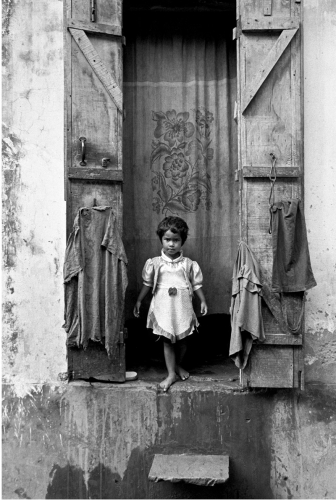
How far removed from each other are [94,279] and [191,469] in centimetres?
155

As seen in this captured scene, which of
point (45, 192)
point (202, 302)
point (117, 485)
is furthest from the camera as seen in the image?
point (202, 302)

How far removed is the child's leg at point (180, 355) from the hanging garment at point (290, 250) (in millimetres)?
992

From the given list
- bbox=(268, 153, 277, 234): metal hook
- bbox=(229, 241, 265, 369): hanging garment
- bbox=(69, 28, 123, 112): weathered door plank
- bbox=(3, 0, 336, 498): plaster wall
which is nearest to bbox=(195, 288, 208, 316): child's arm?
bbox=(229, 241, 265, 369): hanging garment

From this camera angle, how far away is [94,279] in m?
3.91

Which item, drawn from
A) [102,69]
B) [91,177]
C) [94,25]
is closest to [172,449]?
[91,177]

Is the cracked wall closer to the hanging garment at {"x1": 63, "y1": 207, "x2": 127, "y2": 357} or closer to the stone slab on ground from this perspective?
the hanging garment at {"x1": 63, "y1": 207, "x2": 127, "y2": 357}

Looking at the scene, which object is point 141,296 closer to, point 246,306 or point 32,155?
point 246,306

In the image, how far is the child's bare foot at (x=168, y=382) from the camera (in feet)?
13.3

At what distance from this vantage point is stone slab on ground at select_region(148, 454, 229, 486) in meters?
3.64

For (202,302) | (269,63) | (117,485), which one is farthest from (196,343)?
(269,63)

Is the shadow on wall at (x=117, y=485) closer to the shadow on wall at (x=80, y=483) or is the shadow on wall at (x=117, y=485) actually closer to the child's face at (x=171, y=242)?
the shadow on wall at (x=80, y=483)

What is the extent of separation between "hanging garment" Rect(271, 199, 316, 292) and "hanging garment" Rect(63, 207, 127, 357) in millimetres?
1150

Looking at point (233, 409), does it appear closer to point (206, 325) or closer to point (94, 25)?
point (206, 325)

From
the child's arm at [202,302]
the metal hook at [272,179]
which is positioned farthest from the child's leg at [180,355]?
the metal hook at [272,179]
